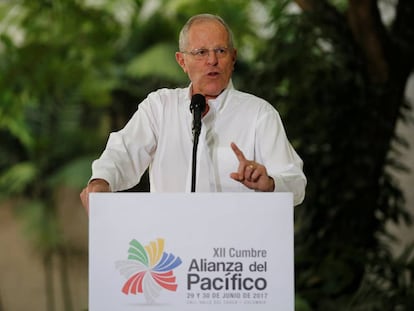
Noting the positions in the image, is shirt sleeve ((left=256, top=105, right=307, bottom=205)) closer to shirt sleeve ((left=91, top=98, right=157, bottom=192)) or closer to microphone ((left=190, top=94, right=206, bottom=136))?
microphone ((left=190, top=94, right=206, bottom=136))

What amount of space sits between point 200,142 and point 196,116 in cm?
12

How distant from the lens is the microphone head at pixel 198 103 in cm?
243

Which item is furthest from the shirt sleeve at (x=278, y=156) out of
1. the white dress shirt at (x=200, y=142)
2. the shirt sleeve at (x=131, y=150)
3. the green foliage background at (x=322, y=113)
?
the green foliage background at (x=322, y=113)

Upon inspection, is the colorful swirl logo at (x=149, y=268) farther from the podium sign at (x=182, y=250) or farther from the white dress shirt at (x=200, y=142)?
the white dress shirt at (x=200, y=142)

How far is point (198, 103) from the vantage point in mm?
2434

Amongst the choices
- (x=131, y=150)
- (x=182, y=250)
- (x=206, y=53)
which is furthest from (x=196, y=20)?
(x=182, y=250)

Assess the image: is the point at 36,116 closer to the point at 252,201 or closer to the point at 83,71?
the point at 83,71

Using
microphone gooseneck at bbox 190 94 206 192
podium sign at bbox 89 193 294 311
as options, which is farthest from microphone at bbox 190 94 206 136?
podium sign at bbox 89 193 294 311

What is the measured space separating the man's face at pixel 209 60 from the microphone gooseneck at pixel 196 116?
0.09 m

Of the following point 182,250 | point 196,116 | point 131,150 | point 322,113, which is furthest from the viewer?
point 322,113

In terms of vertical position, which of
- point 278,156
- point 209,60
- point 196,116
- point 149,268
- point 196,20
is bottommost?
point 149,268

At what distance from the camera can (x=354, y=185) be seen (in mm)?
5082

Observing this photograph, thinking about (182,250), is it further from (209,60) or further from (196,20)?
(196,20)

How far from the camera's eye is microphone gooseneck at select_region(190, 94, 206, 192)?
2.37 meters
